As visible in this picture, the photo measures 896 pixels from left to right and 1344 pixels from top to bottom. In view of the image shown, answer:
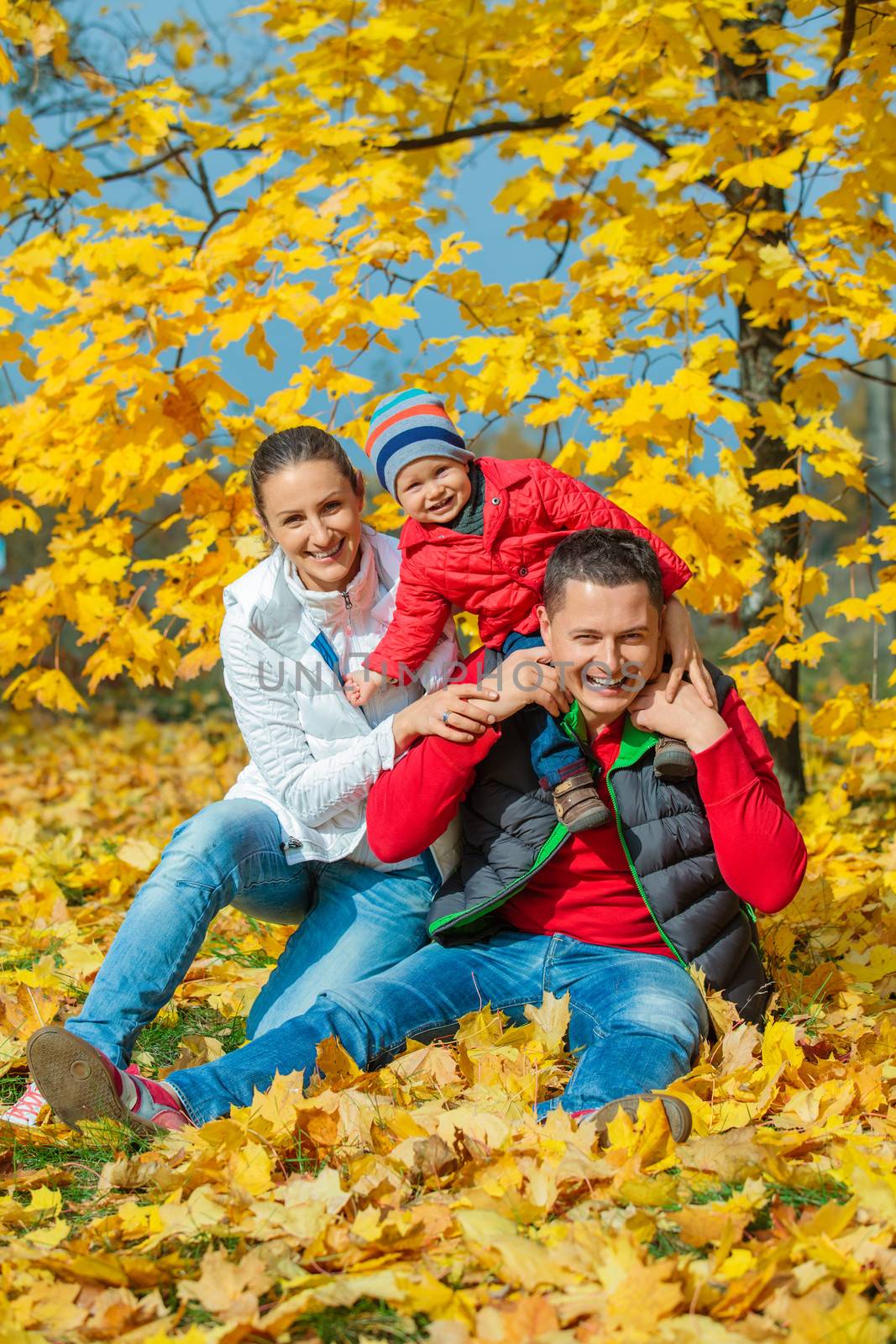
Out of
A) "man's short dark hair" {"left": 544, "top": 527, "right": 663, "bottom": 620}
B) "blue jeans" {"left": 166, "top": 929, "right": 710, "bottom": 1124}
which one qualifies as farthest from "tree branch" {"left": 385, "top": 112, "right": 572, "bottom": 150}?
"blue jeans" {"left": 166, "top": 929, "right": 710, "bottom": 1124}

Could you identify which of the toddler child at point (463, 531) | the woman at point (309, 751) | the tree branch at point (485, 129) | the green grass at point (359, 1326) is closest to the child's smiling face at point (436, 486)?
the toddler child at point (463, 531)

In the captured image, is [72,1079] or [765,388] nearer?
[72,1079]

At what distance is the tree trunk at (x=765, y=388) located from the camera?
4.44m

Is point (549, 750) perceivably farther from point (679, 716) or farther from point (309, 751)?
point (309, 751)

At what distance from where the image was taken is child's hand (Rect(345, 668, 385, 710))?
275 centimetres

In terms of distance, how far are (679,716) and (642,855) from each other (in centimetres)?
30

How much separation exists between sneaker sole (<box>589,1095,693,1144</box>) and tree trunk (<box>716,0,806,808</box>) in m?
2.74

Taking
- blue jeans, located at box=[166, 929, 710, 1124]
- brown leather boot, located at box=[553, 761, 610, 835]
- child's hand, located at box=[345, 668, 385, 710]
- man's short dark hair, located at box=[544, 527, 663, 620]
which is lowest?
blue jeans, located at box=[166, 929, 710, 1124]

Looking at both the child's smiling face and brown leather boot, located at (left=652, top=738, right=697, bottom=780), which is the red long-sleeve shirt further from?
the child's smiling face

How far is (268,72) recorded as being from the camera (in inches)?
217

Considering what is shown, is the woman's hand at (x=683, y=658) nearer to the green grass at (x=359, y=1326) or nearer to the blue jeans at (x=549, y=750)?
the blue jeans at (x=549, y=750)

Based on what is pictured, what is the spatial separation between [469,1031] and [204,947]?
4.71ft

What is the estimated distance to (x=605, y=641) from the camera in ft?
7.86

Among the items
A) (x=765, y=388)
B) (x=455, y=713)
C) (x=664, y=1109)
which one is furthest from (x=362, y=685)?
(x=765, y=388)
